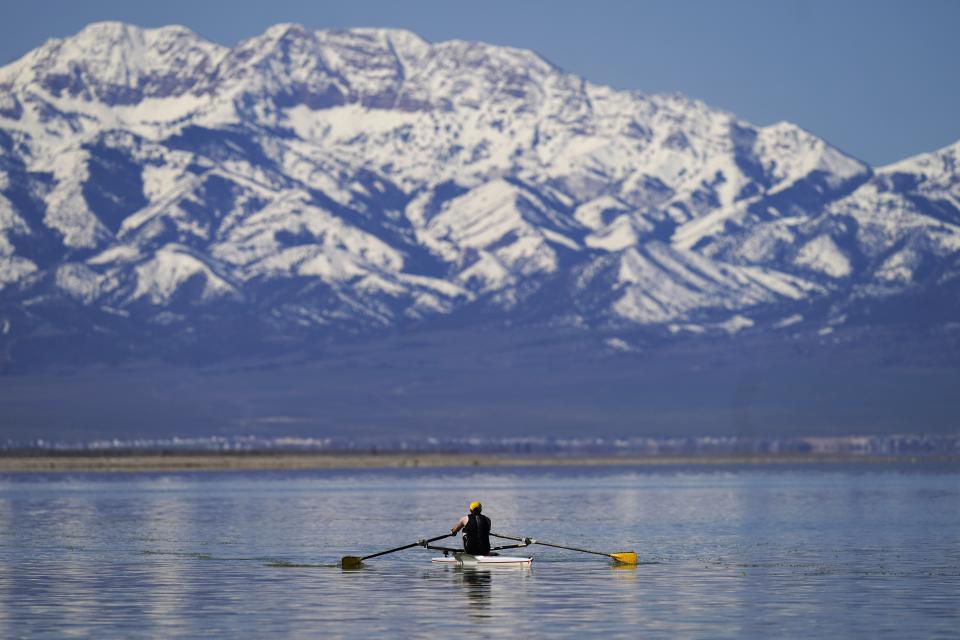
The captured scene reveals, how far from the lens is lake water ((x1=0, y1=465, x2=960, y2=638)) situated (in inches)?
2060

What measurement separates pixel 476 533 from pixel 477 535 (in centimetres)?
7

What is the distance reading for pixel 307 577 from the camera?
6675 cm

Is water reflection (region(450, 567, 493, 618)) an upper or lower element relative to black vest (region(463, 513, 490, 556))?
lower

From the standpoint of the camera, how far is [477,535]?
6969 centimetres

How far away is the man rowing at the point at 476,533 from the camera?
6938 centimetres

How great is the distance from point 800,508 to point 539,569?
48047 mm

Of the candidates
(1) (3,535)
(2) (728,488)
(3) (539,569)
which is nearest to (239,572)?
(3) (539,569)

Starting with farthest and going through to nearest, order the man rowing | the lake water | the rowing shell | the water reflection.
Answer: the man rowing < the rowing shell < the water reflection < the lake water

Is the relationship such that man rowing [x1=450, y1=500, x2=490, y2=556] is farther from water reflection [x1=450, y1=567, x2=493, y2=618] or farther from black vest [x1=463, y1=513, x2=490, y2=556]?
water reflection [x1=450, y1=567, x2=493, y2=618]

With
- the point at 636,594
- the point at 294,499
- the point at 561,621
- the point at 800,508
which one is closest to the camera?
the point at 561,621

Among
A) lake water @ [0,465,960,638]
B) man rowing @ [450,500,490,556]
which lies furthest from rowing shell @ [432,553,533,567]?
lake water @ [0,465,960,638]

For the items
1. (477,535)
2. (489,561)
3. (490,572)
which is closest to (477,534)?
(477,535)

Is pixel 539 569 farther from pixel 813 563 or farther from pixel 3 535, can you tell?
pixel 3 535

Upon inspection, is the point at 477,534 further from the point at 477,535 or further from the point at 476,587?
the point at 476,587
